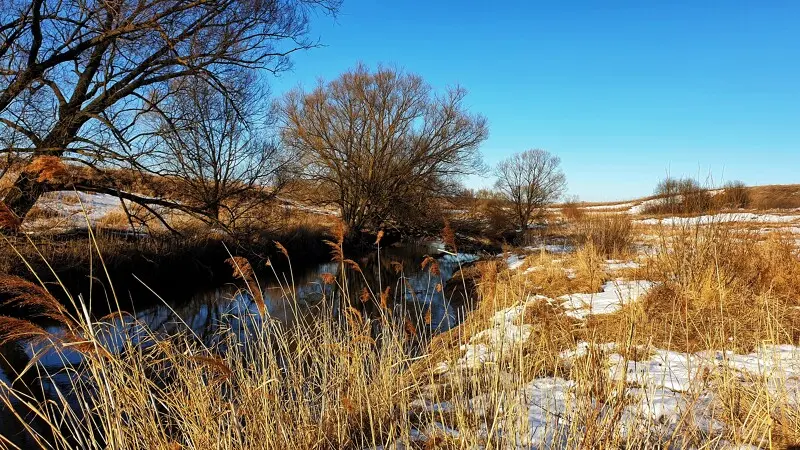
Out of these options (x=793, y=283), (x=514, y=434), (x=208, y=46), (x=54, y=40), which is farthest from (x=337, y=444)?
(x=54, y=40)

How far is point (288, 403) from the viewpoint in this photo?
2.49 meters

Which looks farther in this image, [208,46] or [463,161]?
[463,161]

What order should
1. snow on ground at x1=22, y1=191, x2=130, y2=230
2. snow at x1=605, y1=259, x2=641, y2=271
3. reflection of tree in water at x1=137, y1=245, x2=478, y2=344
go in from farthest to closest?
snow on ground at x1=22, y1=191, x2=130, y2=230
snow at x1=605, y1=259, x2=641, y2=271
reflection of tree in water at x1=137, y1=245, x2=478, y2=344

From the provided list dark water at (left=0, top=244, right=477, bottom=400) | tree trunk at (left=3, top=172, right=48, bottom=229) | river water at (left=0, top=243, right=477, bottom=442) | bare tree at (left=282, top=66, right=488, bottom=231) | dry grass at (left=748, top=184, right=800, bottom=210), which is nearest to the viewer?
river water at (left=0, top=243, right=477, bottom=442)

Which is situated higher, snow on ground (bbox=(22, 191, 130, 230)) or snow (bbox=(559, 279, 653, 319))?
snow on ground (bbox=(22, 191, 130, 230))

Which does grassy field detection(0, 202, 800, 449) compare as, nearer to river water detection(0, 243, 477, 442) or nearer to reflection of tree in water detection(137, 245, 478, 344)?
river water detection(0, 243, 477, 442)

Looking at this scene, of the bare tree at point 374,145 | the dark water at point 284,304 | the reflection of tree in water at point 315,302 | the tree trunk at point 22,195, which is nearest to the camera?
the dark water at point 284,304

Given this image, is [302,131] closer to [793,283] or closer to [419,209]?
[419,209]

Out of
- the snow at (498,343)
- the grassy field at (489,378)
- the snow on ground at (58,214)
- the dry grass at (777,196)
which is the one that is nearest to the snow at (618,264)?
the grassy field at (489,378)

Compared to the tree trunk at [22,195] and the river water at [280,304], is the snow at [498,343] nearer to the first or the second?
the river water at [280,304]

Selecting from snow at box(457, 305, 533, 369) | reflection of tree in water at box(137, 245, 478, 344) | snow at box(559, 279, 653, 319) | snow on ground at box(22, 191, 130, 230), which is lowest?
reflection of tree in water at box(137, 245, 478, 344)

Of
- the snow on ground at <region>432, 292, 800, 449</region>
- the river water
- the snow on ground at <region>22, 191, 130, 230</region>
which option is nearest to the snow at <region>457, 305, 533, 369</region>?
the snow on ground at <region>432, 292, 800, 449</region>

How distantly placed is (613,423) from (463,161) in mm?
18842

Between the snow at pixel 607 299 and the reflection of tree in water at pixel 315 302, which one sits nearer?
the snow at pixel 607 299
